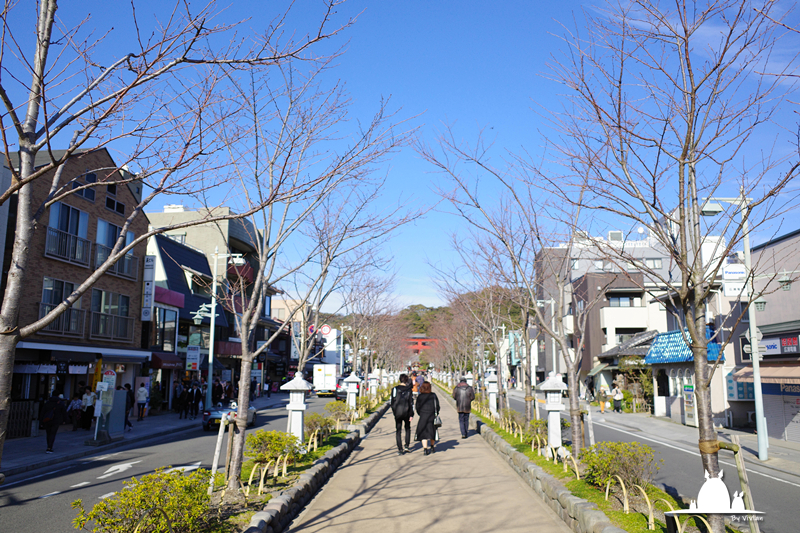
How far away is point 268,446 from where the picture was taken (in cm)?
896

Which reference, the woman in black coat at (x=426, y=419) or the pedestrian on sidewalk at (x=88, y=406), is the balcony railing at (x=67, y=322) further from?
the woman in black coat at (x=426, y=419)

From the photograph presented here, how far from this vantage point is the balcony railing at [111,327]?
23.9 metres

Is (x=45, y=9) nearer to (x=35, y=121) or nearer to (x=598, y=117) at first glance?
(x=35, y=121)

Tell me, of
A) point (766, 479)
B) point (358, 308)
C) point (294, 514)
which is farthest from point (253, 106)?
point (358, 308)

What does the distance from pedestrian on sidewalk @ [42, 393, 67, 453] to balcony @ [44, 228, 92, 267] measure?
729 centimetres

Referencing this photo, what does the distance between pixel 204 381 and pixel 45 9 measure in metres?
35.0

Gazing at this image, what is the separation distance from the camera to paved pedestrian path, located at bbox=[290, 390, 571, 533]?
23.6 ft

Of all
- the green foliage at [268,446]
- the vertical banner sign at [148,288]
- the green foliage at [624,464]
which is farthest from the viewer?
the vertical banner sign at [148,288]

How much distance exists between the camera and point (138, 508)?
489 cm

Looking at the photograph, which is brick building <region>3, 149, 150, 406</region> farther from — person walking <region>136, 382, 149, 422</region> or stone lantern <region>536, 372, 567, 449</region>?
stone lantern <region>536, 372, 567, 449</region>

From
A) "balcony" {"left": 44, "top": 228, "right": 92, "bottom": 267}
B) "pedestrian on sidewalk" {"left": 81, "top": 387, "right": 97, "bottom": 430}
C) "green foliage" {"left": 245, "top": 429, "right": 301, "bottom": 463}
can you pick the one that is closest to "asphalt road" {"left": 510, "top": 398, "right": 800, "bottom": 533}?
"green foliage" {"left": 245, "top": 429, "right": 301, "bottom": 463}

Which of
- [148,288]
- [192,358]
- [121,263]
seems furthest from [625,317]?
[121,263]

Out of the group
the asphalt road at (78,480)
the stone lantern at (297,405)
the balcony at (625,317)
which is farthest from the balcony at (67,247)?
the balcony at (625,317)

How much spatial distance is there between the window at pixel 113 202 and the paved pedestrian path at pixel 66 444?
9.37m
